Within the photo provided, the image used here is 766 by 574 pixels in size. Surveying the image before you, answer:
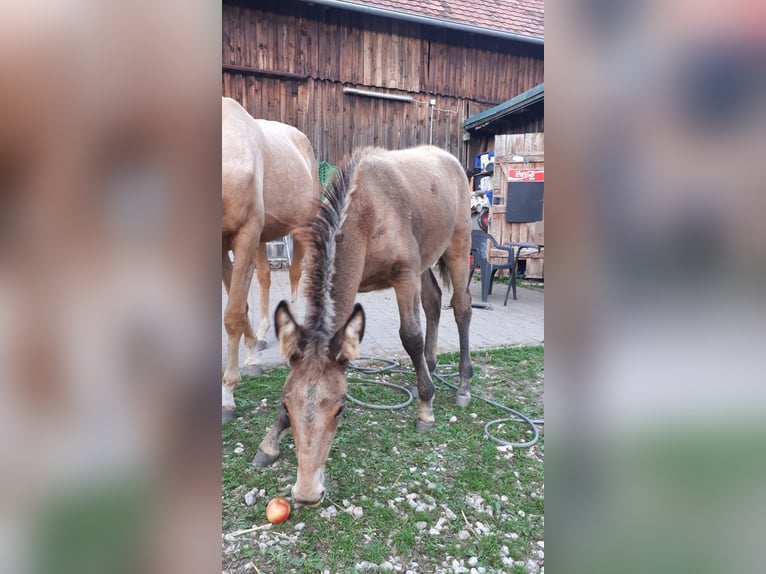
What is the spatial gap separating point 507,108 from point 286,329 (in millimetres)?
9003

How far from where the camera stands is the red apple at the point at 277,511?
204 cm

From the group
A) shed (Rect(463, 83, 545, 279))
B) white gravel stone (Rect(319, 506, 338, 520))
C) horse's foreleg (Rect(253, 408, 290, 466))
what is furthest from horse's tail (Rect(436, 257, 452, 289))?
shed (Rect(463, 83, 545, 279))

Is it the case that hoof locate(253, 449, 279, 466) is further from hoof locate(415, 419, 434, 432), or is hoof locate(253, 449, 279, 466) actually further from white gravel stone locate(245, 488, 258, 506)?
hoof locate(415, 419, 434, 432)

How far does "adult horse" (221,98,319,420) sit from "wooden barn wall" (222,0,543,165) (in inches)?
219

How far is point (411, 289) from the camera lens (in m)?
3.04

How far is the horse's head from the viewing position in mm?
1943

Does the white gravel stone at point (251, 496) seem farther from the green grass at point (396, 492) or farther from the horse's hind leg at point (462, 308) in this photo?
the horse's hind leg at point (462, 308)

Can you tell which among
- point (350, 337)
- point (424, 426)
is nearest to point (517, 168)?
point (424, 426)

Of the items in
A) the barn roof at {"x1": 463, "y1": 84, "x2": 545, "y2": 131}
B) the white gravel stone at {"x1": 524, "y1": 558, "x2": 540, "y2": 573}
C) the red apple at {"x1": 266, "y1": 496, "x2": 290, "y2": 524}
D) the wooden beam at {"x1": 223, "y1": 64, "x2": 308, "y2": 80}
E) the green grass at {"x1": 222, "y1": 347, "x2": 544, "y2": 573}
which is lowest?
the white gravel stone at {"x1": 524, "y1": 558, "x2": 540, "y2": 573}

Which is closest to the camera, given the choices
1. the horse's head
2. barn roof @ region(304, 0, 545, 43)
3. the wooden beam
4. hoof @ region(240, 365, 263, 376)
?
the horse's head

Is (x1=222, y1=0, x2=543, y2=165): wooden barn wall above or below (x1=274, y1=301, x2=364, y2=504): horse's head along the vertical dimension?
above

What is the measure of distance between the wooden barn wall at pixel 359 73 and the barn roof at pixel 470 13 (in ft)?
1.21

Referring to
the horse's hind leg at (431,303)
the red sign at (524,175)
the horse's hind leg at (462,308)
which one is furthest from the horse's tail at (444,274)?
the red sign at (524,175)

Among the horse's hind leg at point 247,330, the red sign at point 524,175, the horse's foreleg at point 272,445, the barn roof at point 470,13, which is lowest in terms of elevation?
the horse's foreleg at point 272,445
